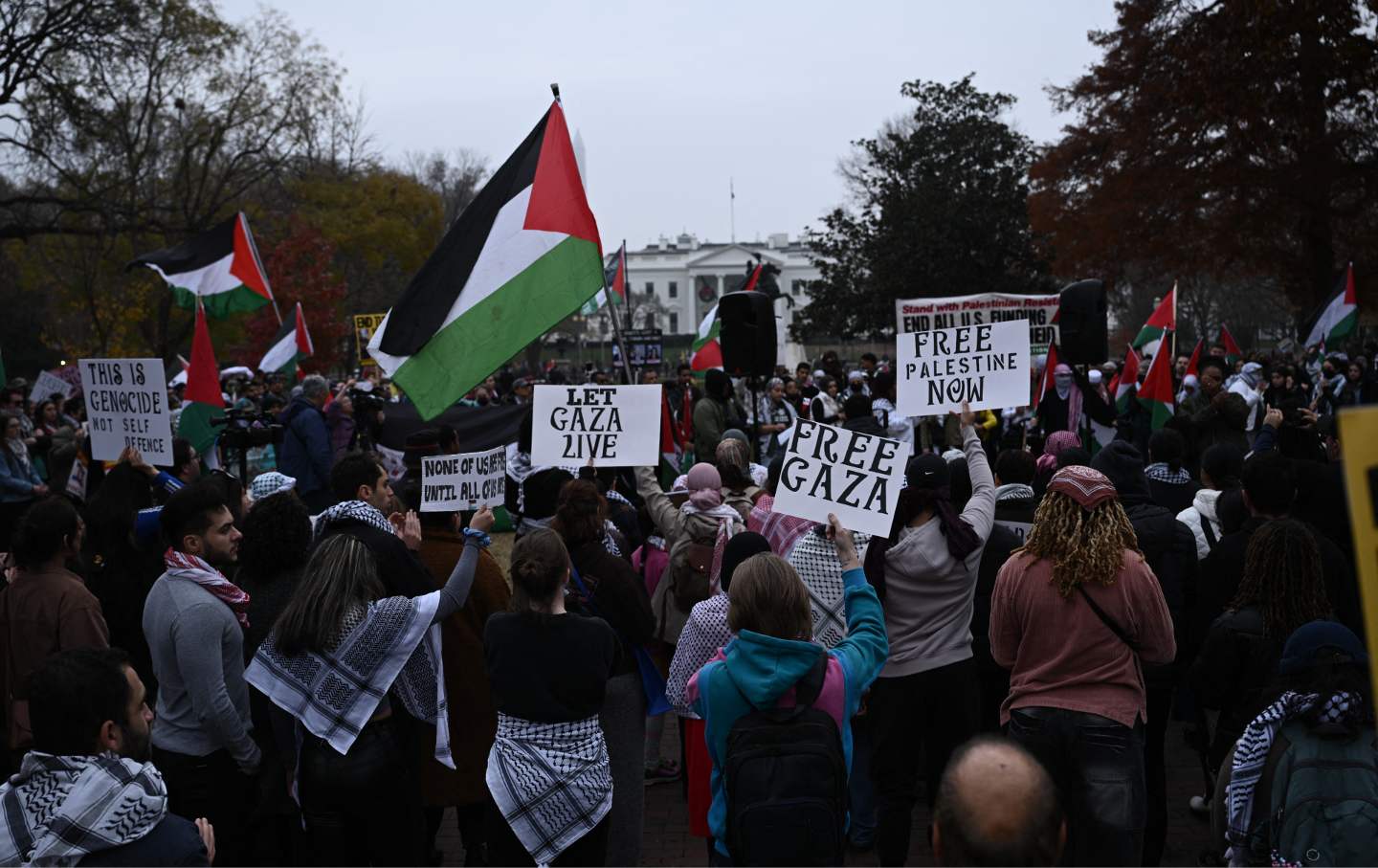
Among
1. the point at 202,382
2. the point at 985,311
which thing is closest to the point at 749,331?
the point at 202,382

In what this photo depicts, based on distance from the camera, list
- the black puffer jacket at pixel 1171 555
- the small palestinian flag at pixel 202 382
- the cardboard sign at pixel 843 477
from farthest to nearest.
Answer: the small palestinian flag at pixel 202 382, the black puffer jacket at pixel 1171 555, the cardboard sign at pixel 843 477

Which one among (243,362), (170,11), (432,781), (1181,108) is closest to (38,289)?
(243,362)

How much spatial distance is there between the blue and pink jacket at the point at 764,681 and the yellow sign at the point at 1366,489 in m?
2.03

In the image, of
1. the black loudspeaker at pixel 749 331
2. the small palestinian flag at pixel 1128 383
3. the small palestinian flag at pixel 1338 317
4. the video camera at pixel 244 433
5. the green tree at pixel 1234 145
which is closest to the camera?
the black loudspeaker at pixel 749 331

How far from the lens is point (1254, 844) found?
4.09 meters

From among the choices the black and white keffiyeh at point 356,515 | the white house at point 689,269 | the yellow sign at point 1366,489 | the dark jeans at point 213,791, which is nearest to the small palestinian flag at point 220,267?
the black and white keffiyeh at point 356,515

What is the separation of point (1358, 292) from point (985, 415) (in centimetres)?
1989

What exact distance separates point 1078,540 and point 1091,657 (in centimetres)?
43

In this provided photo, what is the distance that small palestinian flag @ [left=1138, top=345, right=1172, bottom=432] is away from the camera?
12.6 m

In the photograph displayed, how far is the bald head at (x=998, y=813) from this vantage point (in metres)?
2.38

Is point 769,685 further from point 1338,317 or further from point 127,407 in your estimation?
point 1338,317

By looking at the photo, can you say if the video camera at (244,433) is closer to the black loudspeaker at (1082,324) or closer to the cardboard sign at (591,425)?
the cardboard sign at (591,425)

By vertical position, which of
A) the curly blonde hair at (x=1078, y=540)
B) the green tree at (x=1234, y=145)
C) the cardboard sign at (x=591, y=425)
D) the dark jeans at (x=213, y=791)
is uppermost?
the green tree at (x=1234, y=145)

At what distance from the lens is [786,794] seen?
363cm
